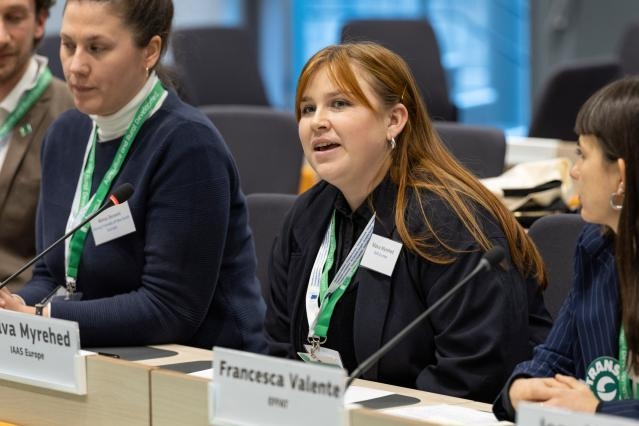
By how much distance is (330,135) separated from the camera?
2422 mm

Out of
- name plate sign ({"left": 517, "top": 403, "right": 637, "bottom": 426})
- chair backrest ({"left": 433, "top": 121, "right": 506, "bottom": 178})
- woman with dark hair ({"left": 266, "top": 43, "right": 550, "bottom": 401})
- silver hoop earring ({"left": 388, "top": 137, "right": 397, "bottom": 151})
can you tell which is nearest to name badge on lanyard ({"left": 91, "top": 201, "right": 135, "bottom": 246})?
woman with dark hair ({"left": 266, "top": 43, "right": 550, "bottom": 401})

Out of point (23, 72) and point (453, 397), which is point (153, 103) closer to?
point (23, 72)

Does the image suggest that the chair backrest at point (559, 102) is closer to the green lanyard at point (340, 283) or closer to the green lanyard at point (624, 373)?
the green lanyard at point (340, 283)

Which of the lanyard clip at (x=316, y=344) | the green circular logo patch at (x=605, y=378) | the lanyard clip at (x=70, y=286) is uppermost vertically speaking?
the green circular logo patch at (x=605, y=378)

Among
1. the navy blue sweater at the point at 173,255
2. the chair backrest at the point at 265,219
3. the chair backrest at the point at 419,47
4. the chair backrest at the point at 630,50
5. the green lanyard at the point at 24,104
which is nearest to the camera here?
the navy blue sweater at the point at 173,255

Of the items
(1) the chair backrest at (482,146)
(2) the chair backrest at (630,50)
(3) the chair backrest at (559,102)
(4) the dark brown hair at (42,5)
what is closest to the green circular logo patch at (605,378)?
(1) the chair backrest at (482,146)

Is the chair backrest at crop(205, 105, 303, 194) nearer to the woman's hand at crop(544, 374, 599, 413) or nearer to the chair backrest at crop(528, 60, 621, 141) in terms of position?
the chair backrest at crop(528, 60, 621, 141)

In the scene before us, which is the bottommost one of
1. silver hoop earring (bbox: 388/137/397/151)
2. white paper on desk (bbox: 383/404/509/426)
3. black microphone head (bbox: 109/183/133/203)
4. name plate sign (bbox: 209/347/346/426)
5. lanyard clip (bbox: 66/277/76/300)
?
lanyard clip (bbox: 66/277/76/300)

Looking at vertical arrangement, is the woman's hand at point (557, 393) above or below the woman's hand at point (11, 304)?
above

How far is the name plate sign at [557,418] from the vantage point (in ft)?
4.96

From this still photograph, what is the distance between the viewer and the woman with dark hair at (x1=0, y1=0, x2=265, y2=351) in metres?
2.56

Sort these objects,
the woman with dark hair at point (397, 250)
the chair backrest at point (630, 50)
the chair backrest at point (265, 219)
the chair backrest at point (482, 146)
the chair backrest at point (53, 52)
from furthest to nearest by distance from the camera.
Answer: the chair backrest at point (630, 50) < the chair backrest at point (53, 52) < the chair backrest at point (482, 146) < the chair backrest at point (265, 219) < the woman with dark hair at point (397, 250)

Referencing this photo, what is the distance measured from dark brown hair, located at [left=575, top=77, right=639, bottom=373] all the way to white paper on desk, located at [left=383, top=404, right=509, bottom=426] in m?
0.26

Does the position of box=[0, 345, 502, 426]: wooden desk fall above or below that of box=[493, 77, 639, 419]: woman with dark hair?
below
